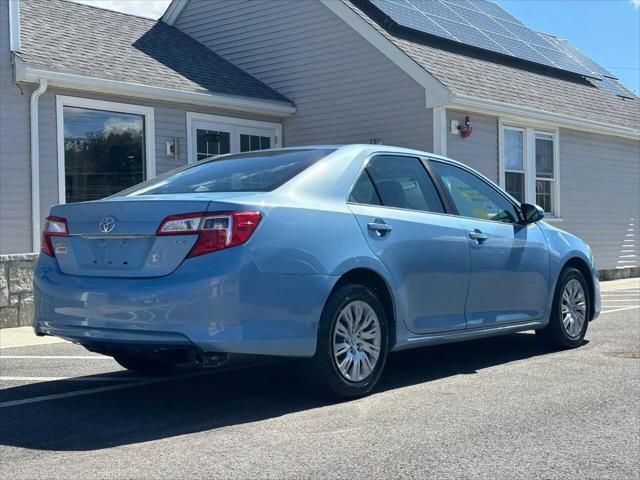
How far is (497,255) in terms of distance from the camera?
262 inches

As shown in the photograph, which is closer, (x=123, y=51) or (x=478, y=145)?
(x=123, y=51)

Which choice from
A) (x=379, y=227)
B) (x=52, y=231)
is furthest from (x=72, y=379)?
(x=379, y=227)

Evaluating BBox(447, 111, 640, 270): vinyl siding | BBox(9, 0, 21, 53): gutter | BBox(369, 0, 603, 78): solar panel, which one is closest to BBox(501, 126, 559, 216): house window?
BBox(447, 111, 640, 270): vinyl siding

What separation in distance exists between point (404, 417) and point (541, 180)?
37.7 feet

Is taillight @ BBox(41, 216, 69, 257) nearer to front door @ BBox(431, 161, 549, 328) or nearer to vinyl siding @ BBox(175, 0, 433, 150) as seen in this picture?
front door @ BBox(431, 161, 549, 328)

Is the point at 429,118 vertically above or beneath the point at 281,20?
beneath

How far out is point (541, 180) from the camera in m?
15.8

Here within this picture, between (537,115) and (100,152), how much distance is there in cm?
753

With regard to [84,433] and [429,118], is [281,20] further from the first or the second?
[84,433]

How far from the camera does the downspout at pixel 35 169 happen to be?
11.5 metres

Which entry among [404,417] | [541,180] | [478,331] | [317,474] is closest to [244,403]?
[404,417]

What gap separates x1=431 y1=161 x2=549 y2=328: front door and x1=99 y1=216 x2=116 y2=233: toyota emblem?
8.57 ft

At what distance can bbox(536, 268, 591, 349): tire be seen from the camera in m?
7.43

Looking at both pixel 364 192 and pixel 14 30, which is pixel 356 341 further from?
pixel 14 30
